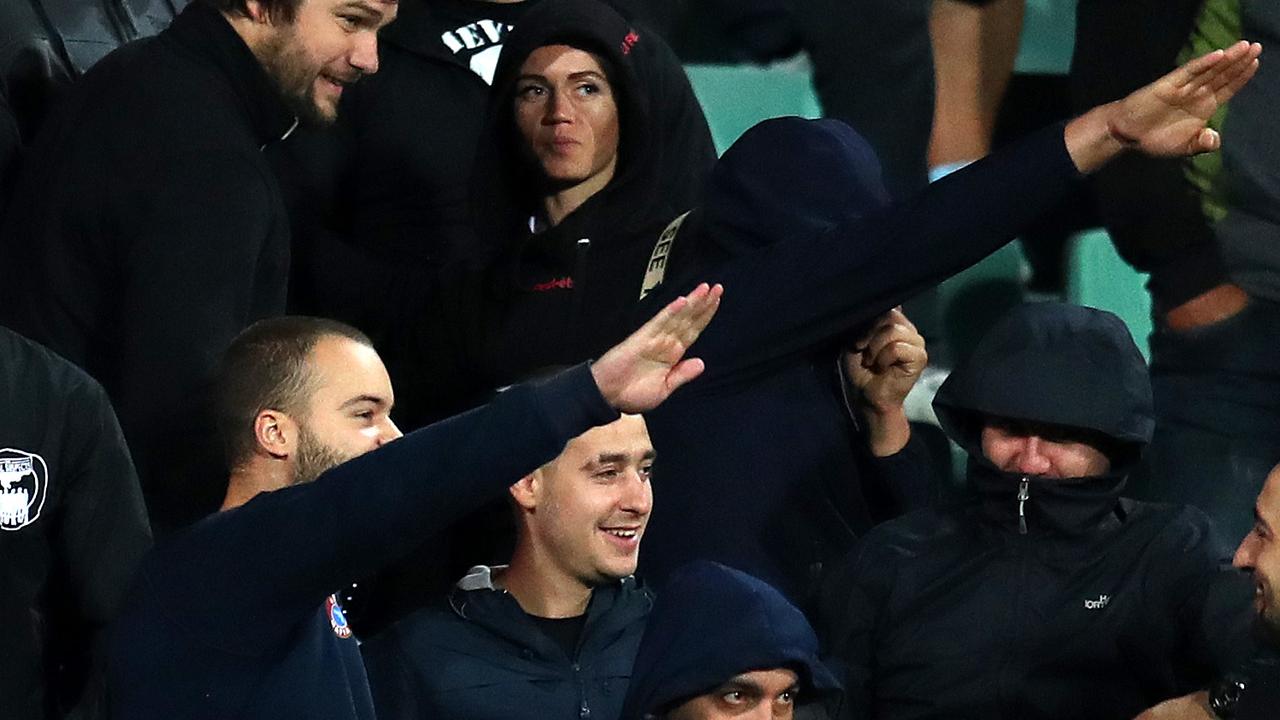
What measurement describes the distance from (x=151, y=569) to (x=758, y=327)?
101 centimetres

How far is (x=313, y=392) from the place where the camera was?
10.5ft

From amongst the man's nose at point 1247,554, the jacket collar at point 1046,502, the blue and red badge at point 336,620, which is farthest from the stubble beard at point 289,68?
the man's nose at point 1247,554

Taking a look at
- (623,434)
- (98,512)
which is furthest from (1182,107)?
(98,512)

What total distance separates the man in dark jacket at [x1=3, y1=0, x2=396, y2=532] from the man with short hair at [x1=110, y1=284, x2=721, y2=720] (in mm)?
362

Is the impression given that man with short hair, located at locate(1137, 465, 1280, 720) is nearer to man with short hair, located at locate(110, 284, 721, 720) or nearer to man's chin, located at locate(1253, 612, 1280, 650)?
man's chin, located at locate(1253, 612, 1280, 650)

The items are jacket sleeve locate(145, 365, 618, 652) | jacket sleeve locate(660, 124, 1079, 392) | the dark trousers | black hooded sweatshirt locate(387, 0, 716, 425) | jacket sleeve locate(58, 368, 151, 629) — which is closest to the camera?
jacket sleeve locate(145, 365, 618, 652)

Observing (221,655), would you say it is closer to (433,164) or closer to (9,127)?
(9,127)

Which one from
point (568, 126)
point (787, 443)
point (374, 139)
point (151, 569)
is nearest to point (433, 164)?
point (374, 139)

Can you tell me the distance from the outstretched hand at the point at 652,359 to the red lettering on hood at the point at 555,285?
51.8 inches

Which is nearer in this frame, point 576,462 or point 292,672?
point 292,672

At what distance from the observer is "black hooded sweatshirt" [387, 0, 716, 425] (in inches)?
158

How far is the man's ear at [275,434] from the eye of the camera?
3.16 metres

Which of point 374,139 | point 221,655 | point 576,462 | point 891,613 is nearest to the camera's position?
point 221,655

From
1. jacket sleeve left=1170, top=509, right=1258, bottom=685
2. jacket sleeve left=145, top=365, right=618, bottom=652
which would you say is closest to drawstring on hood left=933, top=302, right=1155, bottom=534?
jacket sleeve left=1170, top=509, right=1258, bottom=685
